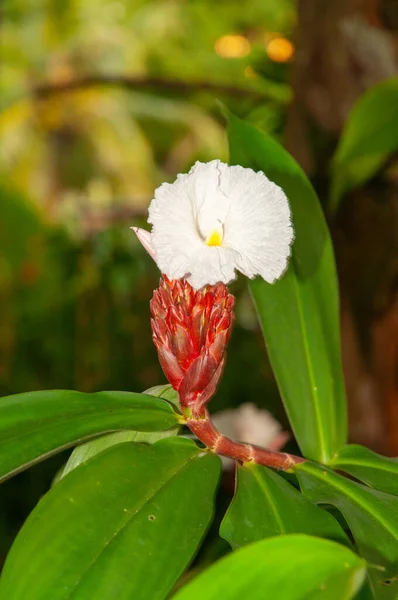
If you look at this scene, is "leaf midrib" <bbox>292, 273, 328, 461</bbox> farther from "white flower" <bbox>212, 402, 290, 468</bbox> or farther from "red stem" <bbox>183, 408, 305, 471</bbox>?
"white flower" <bbox>212, 402, 290, 468</bbox>

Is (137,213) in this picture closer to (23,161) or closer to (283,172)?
(283,172)

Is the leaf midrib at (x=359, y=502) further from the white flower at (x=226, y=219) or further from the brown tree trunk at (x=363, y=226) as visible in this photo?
the brown tree trunk at (x=363, y=226)

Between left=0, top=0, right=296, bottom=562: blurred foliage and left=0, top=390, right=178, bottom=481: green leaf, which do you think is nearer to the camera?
left=0, top=390, right=178, bottom=481: green leaf

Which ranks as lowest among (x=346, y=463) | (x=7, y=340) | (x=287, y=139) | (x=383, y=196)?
(x=7, y=340)

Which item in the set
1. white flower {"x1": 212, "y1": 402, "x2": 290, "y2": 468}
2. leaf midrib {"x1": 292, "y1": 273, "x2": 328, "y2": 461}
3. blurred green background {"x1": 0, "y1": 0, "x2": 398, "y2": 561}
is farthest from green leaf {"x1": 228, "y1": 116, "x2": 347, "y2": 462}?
white flower {"x1": 212, "y1": 402, "x2": 290, "y2": 468}

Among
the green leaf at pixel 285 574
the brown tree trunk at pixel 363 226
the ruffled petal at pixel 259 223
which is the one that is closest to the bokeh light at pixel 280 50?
the brown tree trunk at pixel 363 226

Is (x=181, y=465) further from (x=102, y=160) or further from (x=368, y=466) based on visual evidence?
(x=102, y=160)

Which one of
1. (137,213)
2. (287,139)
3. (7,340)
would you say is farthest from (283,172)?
(7,340)

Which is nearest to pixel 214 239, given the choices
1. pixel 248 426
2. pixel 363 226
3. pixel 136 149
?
pixel 248 426
